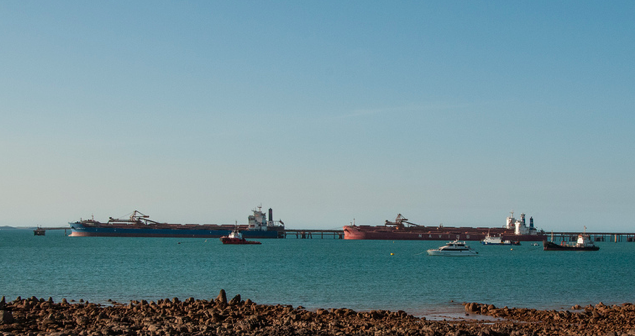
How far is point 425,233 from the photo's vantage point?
13925cm

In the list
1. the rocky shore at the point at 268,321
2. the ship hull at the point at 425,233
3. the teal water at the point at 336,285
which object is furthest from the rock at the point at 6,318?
the ship hull at the point at 425,233

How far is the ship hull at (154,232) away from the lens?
141 m

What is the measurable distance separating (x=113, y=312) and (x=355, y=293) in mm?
13597

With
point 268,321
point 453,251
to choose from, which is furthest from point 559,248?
point 268,321

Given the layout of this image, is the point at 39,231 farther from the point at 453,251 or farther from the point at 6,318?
the point at 6,318

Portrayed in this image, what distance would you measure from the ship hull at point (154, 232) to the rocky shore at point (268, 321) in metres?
117

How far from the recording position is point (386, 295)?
30.7 m

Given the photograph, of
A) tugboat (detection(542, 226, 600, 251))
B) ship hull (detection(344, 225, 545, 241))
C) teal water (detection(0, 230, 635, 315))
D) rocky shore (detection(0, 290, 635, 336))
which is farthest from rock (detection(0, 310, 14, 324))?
ship hull (detection(344, 225, 545, 241))

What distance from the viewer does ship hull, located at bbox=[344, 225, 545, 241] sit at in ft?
444

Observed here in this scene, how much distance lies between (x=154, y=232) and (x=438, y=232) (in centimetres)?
6723

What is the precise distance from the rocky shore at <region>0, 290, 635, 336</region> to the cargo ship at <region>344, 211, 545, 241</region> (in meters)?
111

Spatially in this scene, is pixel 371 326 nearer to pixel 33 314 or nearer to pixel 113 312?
pixel 113 312

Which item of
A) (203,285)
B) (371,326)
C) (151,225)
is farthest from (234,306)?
(151,225)

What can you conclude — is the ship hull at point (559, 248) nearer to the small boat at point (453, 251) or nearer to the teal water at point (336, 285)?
the small boat at point (453, 251)
